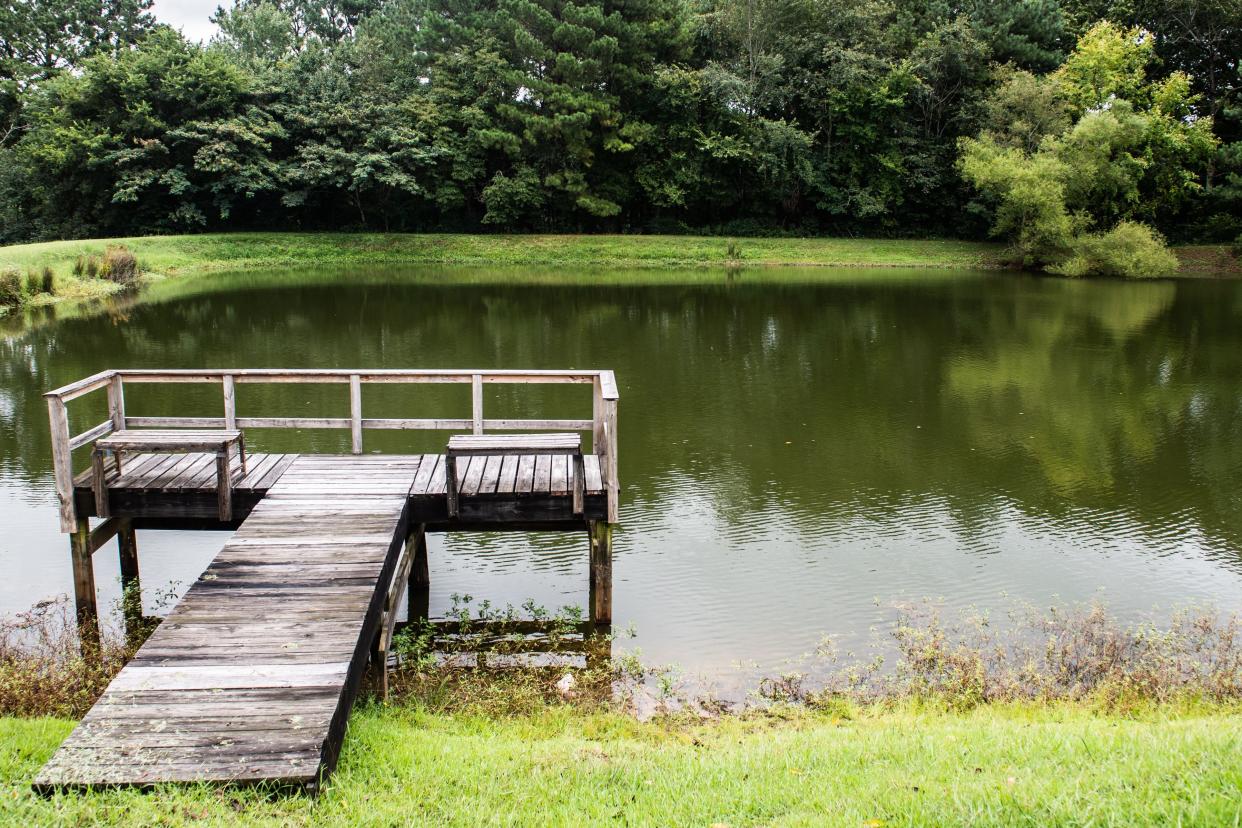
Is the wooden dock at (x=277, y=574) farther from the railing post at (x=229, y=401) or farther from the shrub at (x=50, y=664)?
the shrub at (x=50, y=664)

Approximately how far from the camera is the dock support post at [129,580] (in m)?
8.48

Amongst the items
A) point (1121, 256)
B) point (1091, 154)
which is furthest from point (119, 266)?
point (1091, 154)

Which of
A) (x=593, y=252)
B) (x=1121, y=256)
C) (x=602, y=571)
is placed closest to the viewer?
(x=602, y=571)

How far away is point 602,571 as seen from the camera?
8.49 m

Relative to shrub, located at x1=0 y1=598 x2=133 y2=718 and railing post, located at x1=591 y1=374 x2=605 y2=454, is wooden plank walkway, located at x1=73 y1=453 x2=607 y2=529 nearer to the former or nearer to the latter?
railing post, located at x1=591 y1=374 x2=605 y2=454

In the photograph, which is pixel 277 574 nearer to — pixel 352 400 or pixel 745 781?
pixel 352 400

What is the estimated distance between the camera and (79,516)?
8461 millimetres

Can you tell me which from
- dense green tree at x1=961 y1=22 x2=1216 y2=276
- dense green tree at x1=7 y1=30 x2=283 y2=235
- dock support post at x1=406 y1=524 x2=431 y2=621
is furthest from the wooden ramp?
dense green tree at x1=7 y1=30 x2=283 y2=235

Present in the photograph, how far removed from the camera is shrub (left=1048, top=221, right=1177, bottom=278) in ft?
133

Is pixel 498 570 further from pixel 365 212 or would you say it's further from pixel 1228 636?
pixel 365 212

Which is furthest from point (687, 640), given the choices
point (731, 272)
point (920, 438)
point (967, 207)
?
point (967, 207)

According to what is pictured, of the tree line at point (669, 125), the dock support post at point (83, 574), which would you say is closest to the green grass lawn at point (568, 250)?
the tree line at point (669, 125)

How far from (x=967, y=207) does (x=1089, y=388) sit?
32.2 m

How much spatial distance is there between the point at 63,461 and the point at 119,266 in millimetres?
29975
